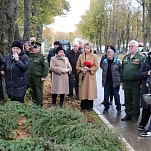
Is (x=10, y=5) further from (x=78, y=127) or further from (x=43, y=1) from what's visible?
(x=43, y=1)

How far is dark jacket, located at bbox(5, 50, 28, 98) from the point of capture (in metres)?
5.61

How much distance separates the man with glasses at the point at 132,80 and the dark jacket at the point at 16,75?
2.46 meters

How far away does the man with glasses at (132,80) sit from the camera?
6.61m

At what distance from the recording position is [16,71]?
18.4 feet

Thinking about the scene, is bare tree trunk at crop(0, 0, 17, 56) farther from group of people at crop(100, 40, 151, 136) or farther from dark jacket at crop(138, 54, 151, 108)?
dark jacket at crop(138, 54, 151, 108)

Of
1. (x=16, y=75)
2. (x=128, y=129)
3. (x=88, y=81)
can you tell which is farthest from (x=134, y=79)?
(x=16, y=75)

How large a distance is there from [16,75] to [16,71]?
0.08 m

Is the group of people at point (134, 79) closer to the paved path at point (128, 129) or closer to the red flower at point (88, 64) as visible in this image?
the paved path at point (128, 129)

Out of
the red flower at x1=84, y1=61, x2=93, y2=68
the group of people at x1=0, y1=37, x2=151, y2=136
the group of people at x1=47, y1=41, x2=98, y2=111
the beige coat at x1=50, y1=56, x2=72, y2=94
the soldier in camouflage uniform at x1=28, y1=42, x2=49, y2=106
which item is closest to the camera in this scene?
the group of people at x1=0, y1=37, x2=151, y2=136

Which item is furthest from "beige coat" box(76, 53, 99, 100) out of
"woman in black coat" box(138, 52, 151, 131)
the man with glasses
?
"woman in black coat" box(138, 52, 151, 131)

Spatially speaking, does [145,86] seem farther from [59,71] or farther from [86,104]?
[59,71]

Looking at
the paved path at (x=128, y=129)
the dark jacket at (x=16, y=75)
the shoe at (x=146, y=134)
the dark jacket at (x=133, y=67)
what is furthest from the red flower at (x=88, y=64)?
the shoe at (x=146, y=134)

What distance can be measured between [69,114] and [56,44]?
4.85 metres

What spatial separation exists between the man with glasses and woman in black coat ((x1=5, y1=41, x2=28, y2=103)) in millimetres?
2456
